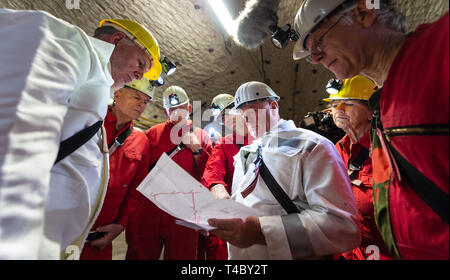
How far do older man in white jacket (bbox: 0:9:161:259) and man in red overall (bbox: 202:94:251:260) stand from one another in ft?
4.34

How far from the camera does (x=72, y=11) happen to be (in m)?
2.45

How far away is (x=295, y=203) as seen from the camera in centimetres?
108

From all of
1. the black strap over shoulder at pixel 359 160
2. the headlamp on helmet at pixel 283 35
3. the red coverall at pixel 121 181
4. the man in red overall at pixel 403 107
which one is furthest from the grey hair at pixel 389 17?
the red coverall at pixel 121 181

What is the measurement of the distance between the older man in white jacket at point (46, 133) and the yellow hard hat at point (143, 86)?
1429 millimetres

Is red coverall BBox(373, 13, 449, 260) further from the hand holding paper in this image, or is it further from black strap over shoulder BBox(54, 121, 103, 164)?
black strap over shoulder BBox(54, 121, 103, 164)

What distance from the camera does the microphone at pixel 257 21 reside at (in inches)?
69.6

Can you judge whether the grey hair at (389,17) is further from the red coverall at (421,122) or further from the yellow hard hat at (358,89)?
the yellow hard hat at (358,89)

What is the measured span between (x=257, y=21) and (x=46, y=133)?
72.0 inches

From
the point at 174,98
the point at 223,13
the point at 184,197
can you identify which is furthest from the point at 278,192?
the point at 223,13

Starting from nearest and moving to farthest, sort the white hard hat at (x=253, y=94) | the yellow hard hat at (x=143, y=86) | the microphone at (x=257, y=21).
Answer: the white hard hat at (x=253, y=94) < the microphone at (x=257, y=21) < the yellow hard hat at (x=143, y=86)

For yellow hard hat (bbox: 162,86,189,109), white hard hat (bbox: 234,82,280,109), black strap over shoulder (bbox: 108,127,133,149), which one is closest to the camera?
white hard hat (bbox: 234,82,280,109)

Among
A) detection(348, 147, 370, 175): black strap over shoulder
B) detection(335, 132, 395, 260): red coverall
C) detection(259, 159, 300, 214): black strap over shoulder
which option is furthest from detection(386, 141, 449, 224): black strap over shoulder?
detection(348, 147, 370, 175): black strap over shoulder

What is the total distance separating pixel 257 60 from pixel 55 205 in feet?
16.3

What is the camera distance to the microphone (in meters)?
1.77
